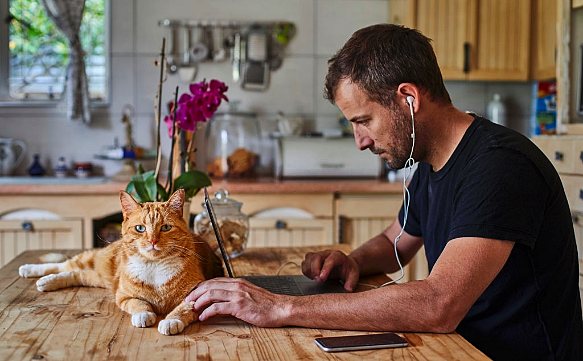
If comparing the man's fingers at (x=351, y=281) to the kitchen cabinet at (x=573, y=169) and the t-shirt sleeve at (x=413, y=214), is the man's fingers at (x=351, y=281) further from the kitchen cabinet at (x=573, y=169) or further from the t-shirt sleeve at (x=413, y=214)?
the kitchen cabinet at (x=573, y=169)

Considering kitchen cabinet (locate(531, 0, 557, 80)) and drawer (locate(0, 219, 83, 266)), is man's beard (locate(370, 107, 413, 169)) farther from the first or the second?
kitchen cabinet (locate(531, 0, 557, 80))

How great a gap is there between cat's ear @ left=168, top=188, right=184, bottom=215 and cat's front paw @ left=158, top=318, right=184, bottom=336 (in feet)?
0.81

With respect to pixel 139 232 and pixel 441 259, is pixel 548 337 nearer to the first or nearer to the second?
pixel 441 259

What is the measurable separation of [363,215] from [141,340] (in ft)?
7.99

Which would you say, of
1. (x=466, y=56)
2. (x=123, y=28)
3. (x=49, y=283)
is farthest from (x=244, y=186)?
(x=49, y=283)

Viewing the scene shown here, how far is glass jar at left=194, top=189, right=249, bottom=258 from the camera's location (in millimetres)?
2092

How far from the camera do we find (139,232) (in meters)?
1.47

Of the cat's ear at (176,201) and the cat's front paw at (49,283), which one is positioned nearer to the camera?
the cat's ear at (176,201)

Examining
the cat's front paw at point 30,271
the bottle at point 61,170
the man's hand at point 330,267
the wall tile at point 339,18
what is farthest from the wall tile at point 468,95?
the cat's front paw at point 30,271

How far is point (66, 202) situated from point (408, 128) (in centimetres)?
228

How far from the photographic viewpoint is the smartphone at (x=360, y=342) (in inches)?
49.6

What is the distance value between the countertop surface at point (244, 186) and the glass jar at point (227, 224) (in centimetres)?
137

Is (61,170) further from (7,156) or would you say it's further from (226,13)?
(226,13)

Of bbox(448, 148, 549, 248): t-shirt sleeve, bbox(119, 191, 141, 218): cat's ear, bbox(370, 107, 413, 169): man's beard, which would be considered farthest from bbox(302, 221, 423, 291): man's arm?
bbox(119, 191, 141, 218): cat's ear
